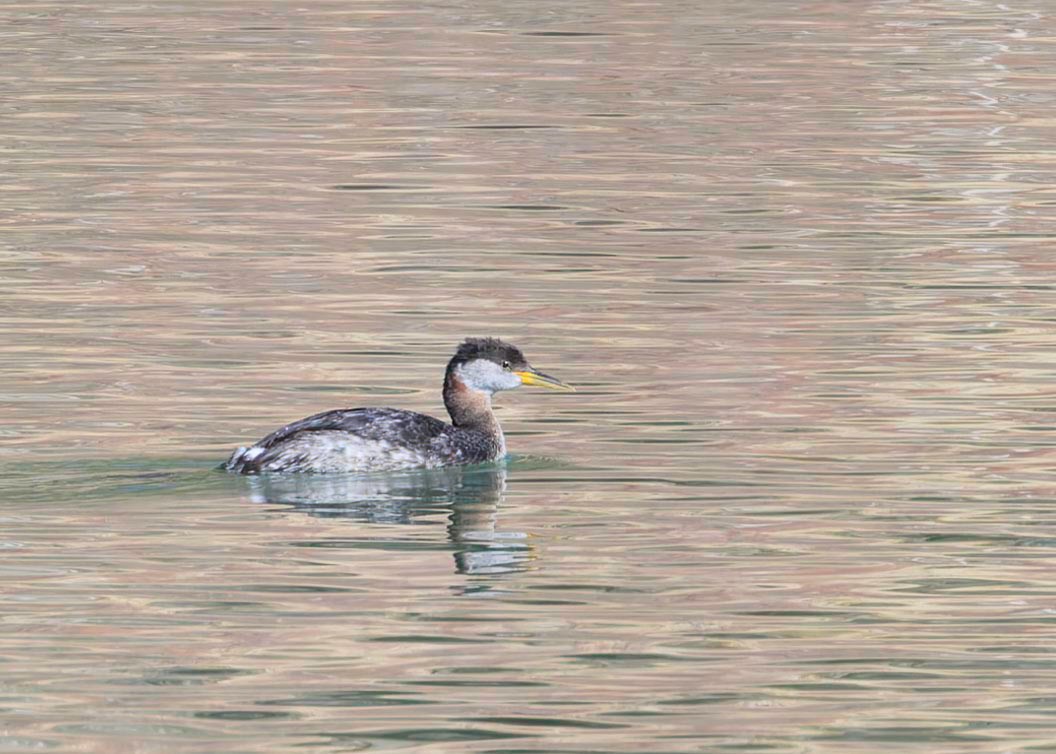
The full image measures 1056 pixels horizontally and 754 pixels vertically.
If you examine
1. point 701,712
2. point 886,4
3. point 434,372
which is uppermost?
point 701,712

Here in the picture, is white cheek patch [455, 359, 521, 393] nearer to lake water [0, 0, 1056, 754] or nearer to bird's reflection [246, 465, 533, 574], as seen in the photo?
lake water [0, 0, 1056, 754]

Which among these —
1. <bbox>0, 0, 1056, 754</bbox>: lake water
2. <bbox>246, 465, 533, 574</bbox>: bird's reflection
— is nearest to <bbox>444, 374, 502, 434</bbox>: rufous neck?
<bbox>0, 0, 1056, 754</bbox>: lake water

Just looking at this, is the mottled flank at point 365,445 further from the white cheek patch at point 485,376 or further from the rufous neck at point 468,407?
the white cheek patch at point 485,376

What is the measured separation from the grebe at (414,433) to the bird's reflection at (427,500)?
0.26 ft

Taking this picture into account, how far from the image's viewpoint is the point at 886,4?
1842 inches

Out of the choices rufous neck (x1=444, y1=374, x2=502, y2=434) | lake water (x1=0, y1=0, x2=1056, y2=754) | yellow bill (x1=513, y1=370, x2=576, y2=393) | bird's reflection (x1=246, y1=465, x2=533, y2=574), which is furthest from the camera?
yellow bill (x1=513, y1=370, x2=576, y2=393)

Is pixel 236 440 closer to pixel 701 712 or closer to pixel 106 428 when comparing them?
pixel 106 428

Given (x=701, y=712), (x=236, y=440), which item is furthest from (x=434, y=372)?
(x=701, y=712)

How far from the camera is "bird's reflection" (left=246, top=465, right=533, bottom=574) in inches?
542

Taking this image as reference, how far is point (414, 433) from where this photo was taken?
15953mm

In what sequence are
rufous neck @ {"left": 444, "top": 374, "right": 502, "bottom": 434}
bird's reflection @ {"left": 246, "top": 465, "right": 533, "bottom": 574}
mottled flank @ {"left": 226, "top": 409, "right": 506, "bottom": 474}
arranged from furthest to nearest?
rufous neck @ {"left": 444, "top": 374, "right": 502, "bottom": 434} < mottled flank @ {"left": 226, "top": 409, "right": 506, "bottom": 474} < bird's reflection @ {"left": 246, "top": 465, "right": 533, "bottom": 574}

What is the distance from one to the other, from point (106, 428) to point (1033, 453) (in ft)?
16.9

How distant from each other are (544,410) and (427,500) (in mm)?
2790

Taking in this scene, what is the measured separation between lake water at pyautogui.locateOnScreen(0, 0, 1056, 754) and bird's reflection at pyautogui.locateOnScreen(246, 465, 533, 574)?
0.04m
